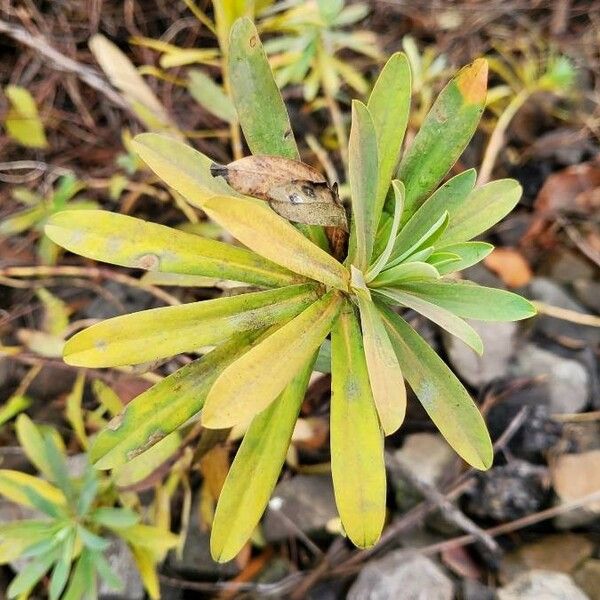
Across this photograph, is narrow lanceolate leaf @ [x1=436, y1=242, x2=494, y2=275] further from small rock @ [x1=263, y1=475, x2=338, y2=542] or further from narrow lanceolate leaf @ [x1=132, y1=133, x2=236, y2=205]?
small rock @ [x1=263, y1=475, x2=338, y2=542]

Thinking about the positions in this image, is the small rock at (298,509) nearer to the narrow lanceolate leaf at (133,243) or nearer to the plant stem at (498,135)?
the narrow lanceolate leaf at (133,243)

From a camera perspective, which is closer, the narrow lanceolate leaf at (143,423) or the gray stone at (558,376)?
the narrow lanceolate leaf at (143,423)

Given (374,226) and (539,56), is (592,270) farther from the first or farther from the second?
(374,226)

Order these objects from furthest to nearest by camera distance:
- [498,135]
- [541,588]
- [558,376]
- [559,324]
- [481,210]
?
[498,135], [559,324], [558,376], [541,588], [481,210]

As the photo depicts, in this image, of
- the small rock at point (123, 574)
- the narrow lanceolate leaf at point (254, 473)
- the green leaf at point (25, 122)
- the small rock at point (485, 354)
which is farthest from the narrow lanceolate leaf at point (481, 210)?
the green leaf at point (25, 122)

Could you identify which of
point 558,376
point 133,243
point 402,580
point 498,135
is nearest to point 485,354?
point 558,376

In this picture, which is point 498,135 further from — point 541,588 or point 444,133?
point 541,588
